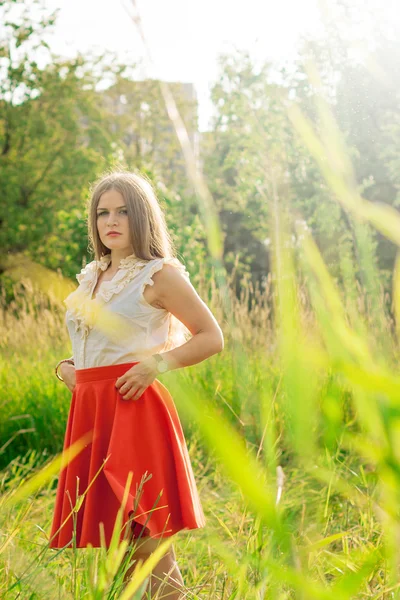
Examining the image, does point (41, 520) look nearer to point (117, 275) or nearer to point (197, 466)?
point (197, 466)

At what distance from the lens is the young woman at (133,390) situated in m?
1.91

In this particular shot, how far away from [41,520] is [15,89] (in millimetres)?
14559

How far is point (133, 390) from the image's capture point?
6.27ft

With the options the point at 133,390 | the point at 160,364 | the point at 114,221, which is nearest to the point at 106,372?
the point at 133,390

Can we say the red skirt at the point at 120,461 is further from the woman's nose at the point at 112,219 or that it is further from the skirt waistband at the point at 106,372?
the woman's nose at the point at 112,219

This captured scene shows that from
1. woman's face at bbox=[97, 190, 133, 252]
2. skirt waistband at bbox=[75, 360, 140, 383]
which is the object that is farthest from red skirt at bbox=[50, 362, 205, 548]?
woman's face at bbox=[97, 190, 133, 252]

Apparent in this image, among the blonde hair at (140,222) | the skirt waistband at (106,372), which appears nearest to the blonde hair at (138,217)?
the blonde hair at (140,222)

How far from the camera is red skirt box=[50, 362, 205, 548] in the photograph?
6.23 feet

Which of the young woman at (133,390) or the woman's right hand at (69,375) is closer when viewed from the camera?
the young woman at (133,390)

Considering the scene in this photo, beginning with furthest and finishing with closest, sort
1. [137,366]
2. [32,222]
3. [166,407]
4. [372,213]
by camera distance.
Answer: [32,222] < [166,407] < [137,366] < [372,213]

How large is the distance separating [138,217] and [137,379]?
1.61 ft

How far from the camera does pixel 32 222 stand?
15.6 metres

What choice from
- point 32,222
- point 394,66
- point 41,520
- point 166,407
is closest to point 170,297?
point 166,407

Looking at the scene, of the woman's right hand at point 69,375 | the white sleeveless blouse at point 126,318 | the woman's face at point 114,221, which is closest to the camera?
the white sleeveless blouse at point 126,318
